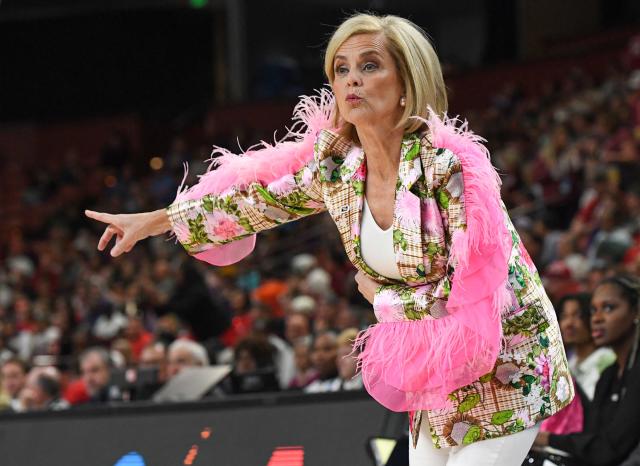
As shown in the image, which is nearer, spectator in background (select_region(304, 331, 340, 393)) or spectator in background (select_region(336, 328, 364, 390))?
spectator in background (select_region(336, 328, 364, 390))

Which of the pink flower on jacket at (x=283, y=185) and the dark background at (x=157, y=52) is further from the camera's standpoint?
the dark background at (x=157, y=52)

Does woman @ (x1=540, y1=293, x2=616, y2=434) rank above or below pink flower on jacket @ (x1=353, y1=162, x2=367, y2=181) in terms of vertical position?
below

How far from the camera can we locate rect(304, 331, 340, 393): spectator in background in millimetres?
5975

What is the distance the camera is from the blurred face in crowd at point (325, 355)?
614cm

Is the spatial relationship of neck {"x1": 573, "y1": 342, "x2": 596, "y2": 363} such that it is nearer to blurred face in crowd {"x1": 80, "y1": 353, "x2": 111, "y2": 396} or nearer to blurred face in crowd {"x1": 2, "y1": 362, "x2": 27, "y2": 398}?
blurred face in crowd {"x1": 80, "y1": 353, "x2": 111, "y2": 396}

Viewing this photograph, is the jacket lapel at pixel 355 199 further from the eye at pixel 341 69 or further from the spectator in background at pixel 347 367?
A: the spectator in background at pixel 347 367

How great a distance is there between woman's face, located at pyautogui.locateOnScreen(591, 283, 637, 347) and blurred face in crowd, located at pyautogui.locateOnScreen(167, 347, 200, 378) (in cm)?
280

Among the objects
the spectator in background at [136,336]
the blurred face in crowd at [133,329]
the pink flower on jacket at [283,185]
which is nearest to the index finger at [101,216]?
the pink flower on jacket at [283,185]

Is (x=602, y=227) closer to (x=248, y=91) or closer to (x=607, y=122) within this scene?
(x=607, y=122)

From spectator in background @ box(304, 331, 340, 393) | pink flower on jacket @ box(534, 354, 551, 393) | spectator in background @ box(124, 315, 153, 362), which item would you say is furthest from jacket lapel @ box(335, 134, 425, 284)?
spectator in background @ box(124, 315, 153, 362)

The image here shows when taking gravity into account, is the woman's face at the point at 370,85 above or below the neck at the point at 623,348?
above

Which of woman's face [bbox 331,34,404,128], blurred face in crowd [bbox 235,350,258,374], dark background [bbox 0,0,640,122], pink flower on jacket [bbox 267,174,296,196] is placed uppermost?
dark background [bbox 0,0,640,122]

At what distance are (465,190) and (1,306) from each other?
11.0 m

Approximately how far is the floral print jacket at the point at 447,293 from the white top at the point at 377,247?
0.02 meters
